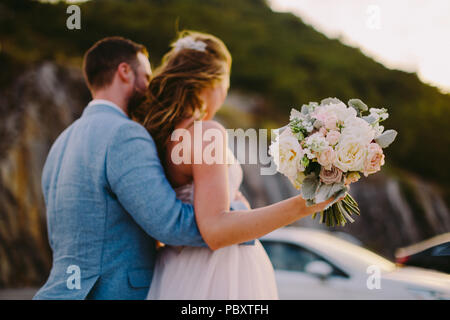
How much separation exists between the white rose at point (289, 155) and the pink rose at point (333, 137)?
0.37 ft

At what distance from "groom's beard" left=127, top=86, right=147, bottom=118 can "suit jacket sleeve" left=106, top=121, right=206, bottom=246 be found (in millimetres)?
Result: 422

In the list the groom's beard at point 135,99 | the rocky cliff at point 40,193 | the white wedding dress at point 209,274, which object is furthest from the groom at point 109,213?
the rocky cliff at point 40,193

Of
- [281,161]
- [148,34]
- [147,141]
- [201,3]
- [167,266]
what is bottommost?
[167,266]

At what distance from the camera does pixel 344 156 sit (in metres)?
1.50

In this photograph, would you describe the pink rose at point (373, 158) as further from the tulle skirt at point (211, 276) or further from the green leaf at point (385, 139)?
the tulle skirt at point (211, 276)

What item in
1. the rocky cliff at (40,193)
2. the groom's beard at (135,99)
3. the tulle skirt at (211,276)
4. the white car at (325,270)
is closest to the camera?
the tulle skirt at (211,276)

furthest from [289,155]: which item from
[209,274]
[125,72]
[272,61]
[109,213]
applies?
[272,61]

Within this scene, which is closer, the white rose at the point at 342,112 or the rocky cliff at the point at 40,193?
the white rose at the point at 342,112

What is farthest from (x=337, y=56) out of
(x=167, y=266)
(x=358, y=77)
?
(x=167, y=266)

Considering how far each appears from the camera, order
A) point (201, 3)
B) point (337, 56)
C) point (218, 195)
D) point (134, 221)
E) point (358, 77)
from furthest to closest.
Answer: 1. point (201, 3)
2. point (337, 56)
3. point (358, 77)
4. point (134, 221)
5. point (218, 195)

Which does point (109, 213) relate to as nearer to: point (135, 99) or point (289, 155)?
point (135, 99)

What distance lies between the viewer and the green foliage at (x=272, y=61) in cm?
1341
